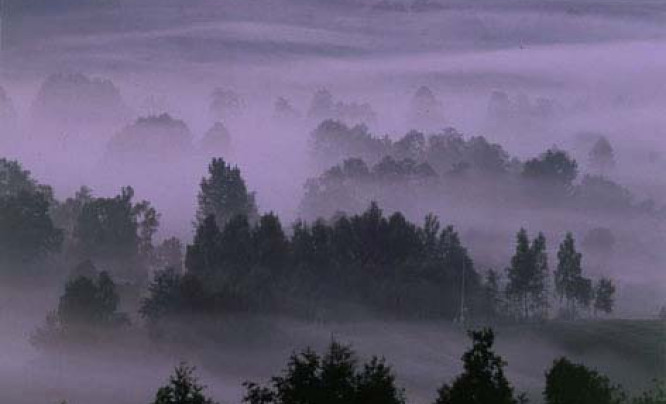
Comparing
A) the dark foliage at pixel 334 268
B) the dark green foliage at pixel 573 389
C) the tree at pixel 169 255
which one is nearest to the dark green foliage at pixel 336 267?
the dark foliage at pixel 334 268

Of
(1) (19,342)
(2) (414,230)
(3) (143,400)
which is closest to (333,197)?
(2) (414,230)

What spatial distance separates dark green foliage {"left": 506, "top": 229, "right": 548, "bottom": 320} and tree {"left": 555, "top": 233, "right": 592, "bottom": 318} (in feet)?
6.04

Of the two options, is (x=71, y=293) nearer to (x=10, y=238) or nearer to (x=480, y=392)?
(x=10, y=238)

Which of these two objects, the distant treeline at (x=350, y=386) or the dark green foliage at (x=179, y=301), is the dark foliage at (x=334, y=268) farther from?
the distant treeline at (x=350, y=386)

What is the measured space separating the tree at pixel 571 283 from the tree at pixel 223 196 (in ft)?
108

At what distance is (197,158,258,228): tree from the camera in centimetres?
15800

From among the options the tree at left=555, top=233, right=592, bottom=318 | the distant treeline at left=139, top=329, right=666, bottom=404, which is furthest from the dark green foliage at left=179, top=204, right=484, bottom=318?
the distant treeline at left=139, top=329, right=666, bottom=404

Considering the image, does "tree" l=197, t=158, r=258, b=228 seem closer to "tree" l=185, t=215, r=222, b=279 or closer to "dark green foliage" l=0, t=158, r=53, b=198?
"dark green foliage" l=0, t=158, r=53, b=198

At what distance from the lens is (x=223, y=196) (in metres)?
164

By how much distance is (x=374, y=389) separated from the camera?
4844 centimetres

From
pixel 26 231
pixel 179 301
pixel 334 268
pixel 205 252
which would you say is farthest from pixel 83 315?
pixel 26 231

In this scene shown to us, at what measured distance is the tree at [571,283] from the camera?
139250 millimetres

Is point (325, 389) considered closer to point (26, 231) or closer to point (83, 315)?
point (83, 315)

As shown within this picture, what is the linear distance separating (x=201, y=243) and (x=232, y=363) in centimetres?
2430
